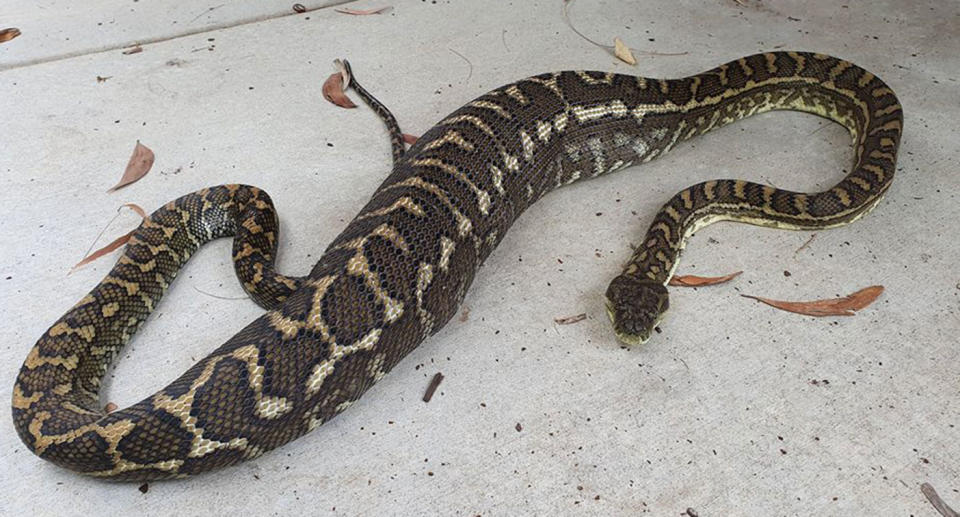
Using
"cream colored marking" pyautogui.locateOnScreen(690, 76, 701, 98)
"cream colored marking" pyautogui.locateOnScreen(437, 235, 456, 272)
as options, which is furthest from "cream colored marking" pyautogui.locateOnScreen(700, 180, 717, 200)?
"cream colored marking" pyautogui.locateOnScreen(437, 235, 456, 272)

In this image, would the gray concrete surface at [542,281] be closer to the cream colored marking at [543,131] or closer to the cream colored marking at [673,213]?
the cream colored marking at [673,213]

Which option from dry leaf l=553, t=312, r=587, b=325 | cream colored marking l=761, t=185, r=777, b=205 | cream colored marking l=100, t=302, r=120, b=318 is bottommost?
cream colored marking l=100, t=302, r=120, b=318

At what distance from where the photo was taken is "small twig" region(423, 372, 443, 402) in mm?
3777

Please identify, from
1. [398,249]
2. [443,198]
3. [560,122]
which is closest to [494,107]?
[560,122]

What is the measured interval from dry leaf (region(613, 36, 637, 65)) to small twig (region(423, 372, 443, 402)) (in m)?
3.36

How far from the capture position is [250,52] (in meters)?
6.26

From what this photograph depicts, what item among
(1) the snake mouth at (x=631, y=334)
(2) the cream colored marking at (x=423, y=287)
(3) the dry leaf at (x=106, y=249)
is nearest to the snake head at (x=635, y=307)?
(1) the snake mouth at (x=631, y=334)

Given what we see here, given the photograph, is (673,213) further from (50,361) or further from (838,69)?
(50,361)

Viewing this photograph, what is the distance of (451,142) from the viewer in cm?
439

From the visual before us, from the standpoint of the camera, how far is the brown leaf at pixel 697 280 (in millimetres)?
4352

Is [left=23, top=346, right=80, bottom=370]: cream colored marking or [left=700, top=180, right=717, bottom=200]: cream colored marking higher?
[left=700, top=180, right=717, bottom=200]: cream colored marking

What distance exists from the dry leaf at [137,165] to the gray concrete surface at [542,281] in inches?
3.2

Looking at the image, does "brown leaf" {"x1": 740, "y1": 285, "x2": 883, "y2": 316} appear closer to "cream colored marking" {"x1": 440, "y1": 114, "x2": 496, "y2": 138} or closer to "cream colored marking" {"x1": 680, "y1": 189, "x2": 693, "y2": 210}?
"cream colored marking" {"x1": 680, "y1": 189, "x2": 693, "y2": 210}

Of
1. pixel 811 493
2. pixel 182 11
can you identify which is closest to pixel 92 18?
pixel 182 11
